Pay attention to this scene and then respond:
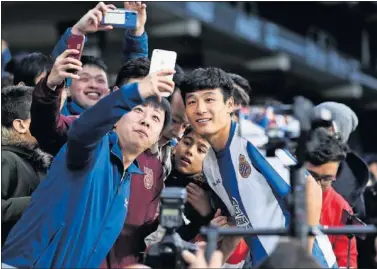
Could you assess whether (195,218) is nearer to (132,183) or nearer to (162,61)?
(132,183)

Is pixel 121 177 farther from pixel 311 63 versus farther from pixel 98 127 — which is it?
pixel 311 63

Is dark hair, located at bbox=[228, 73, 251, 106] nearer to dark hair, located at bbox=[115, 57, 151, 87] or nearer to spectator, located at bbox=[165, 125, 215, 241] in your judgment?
spectator, located at bbox=[165, 125, 215, 241]

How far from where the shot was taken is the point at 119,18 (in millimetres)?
4082

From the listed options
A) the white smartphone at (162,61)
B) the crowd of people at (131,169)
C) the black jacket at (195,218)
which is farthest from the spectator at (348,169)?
the white smartphone at (162,61)

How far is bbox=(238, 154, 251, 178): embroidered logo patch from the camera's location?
3.97 metres

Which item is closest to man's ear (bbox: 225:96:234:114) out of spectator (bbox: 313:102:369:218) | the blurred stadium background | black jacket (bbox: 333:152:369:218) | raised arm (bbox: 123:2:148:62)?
raised arm (bbox: 123:2:148:62)

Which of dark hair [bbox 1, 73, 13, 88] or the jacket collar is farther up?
dark hair [bbox 1, 73, 13, 88]

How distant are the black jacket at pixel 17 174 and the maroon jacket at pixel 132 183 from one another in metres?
0.16

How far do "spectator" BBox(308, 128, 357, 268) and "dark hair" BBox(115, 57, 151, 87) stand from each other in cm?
104

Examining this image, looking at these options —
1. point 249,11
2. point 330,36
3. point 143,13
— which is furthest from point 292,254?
point 330,36

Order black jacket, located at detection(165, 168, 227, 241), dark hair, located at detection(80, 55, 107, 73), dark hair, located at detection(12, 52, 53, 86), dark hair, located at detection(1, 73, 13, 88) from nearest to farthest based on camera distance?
black jacket, located at detection(165, 168, 227, 241), dark hair, located at detection(12, 52, 53, 86), dark hair, located at detection(80, 55, 107, 73), dark hair, located at detection(1, 73, 13, 88)

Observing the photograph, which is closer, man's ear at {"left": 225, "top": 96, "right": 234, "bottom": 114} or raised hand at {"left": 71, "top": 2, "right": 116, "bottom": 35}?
raised hand at {"left": 71, "top": 2, "right": 116, "bottom": 35}

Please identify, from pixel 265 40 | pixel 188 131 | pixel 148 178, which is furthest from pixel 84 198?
pixel 265 40

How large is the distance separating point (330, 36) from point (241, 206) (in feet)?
64.9
